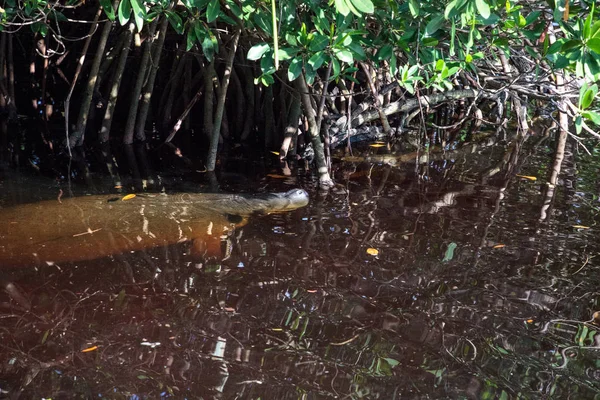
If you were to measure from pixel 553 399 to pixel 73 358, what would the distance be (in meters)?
2.03

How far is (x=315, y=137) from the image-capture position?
5625 mm

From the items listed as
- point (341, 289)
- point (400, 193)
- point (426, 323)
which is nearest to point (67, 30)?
point (400, 193)

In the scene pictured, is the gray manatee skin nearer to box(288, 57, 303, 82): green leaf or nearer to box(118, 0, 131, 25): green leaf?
box(288, 57, 303, 82): green leaf

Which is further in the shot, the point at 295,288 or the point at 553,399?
the point at 295,288

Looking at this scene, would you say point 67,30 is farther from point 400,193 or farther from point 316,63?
point 316,63

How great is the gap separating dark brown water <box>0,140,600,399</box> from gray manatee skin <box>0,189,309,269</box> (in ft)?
0.50

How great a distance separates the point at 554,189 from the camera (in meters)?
5.74

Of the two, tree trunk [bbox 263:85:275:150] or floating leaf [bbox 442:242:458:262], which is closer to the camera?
floating leaf [bbox 442:242:458:262]

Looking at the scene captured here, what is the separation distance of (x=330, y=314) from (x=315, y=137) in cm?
261

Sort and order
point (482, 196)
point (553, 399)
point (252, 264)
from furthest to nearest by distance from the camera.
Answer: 1. point (482, 196)
2. point (252, 264)
3. point (553, 399)

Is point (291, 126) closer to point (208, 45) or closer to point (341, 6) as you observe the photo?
point (208, 45)

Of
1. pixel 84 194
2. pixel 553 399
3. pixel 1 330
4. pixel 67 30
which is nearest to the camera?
pixel 553 399

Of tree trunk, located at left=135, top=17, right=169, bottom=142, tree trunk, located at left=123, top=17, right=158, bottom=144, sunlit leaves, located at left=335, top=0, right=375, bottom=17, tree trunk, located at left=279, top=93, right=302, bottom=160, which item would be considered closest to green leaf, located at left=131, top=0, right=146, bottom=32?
sunlit leaves, located at left=335, top=0, right=375, bottom=17

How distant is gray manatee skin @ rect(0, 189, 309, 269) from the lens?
3.88m
